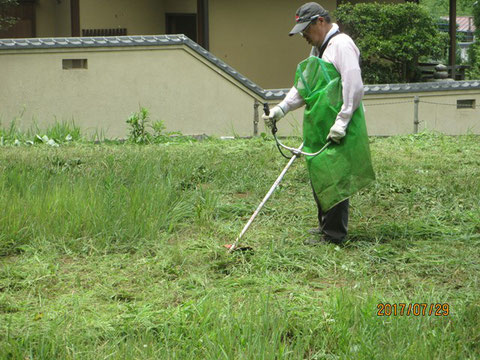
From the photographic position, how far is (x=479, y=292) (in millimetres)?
4770

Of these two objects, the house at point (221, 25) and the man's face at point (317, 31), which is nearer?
the man's face at point (317, 31)

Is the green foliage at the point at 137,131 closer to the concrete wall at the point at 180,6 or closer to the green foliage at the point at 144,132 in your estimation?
the green foliage at the point at 144,132

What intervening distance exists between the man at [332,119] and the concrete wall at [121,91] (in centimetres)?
637

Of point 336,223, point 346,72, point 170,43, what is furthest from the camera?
point 170,43

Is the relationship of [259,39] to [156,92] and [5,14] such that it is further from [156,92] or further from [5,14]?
[5,14]

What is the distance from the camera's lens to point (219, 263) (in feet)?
17.7

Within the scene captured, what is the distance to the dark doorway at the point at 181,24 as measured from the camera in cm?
1677

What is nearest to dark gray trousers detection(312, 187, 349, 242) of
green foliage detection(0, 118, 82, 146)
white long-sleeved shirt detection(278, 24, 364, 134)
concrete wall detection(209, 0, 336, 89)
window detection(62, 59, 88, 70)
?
white long-sleeved shirt detection(278, 24, 364, 134)

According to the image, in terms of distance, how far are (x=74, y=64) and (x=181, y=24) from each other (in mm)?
5663

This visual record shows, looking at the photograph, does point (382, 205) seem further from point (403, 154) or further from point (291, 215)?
point (403, 154)

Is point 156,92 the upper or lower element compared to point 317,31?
lower

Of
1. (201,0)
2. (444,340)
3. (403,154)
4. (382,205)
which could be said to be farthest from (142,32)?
(444,340)

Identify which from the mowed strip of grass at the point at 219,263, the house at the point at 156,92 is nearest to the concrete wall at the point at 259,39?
the house at the point at 156,92

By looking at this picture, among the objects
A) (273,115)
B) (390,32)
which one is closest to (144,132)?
(273,115)
